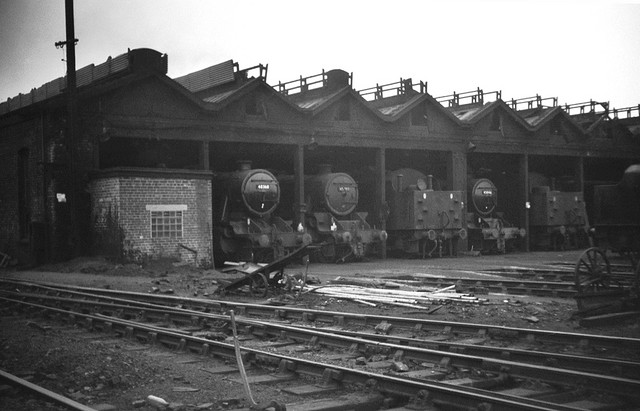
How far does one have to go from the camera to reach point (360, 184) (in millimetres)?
32812

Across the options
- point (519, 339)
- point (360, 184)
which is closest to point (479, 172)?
point (360, 184)

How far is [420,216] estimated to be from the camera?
3078 centimetres

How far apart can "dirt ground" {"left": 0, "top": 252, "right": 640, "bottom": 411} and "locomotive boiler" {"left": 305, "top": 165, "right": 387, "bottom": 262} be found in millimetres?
6652

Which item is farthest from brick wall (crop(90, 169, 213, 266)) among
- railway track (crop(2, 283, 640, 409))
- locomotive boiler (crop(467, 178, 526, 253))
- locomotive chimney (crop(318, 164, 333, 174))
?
locomotive boiler (crop(467, 178, 526, 253))

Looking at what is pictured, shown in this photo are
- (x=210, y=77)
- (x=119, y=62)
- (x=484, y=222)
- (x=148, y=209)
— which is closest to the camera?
(x=148, y=209)

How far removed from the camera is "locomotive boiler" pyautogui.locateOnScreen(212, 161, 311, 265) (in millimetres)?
26297

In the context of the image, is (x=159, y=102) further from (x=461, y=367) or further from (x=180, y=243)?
(x=461, y=367)

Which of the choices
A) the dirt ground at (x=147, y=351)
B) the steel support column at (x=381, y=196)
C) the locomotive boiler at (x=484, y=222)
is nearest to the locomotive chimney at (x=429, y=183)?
the steel support column at (x=381, y=196)

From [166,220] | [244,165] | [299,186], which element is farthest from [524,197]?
[166,220]

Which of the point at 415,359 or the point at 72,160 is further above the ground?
the point at 72,160

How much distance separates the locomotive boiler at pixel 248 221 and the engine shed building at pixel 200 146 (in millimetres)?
895

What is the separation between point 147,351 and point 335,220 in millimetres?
19107

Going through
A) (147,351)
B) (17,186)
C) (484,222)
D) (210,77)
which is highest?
(210,77)

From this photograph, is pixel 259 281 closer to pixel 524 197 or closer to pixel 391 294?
pixel 391 294
